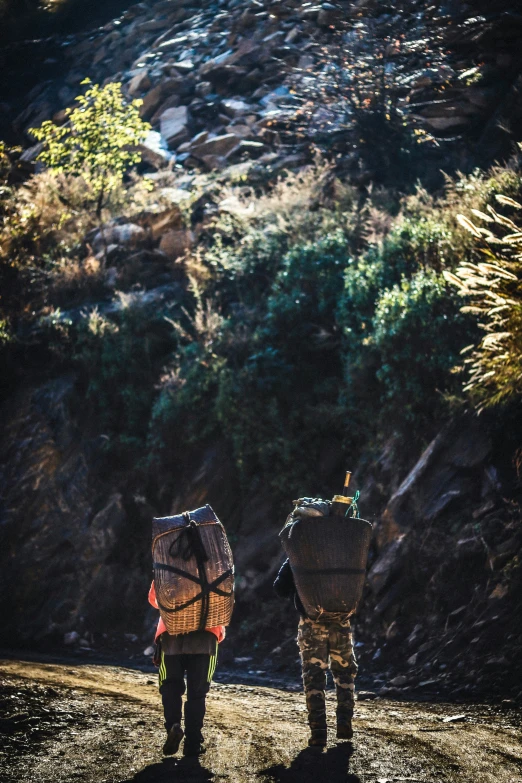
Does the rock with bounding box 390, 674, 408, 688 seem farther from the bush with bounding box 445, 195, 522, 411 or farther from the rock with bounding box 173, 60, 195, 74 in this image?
the rock with bounding box 173, 60, 195, 74

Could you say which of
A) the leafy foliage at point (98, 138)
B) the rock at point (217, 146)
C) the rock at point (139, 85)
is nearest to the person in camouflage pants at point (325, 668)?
the leafy foliage at point (98, 138)

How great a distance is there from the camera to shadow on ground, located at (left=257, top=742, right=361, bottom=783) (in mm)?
4875

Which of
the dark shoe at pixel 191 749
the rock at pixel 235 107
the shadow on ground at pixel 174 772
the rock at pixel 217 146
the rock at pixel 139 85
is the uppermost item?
the rock at pixel 139 85

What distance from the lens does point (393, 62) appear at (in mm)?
20812

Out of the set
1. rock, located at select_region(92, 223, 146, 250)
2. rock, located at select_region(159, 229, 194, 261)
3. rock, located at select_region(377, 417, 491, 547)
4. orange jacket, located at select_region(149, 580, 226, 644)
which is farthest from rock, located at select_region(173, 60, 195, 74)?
orange jacket, located at select_region(149, 580, 226, 644)

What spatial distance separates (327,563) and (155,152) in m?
24.3

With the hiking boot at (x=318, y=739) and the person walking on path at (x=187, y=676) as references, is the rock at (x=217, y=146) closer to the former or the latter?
the person walking on path at (x=187, y=676)

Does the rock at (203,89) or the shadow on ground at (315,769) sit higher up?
the rock at (203,89)

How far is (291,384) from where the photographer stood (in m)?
14.4

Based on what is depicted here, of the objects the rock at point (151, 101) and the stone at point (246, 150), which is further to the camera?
the rock at point (151, 101)

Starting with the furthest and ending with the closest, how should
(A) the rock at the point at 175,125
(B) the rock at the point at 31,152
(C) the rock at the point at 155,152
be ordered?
(B) the rock at the point at 31,152, (A) the rock at the point at 175,125, (C) the rock at the point at 155,152

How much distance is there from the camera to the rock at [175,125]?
2875 centimetres

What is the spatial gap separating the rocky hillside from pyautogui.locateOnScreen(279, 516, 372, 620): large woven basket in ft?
8.08

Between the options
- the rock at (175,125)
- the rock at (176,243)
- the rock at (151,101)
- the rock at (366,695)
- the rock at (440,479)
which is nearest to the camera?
the rock at (366,695)
